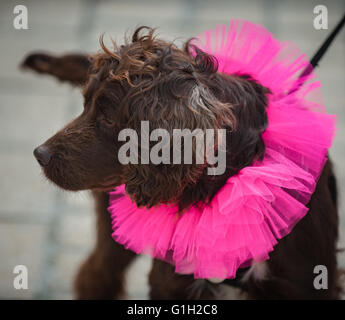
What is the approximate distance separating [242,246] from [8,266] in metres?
1.55

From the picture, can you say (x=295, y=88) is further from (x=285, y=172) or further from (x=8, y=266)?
(x=8, y=266)

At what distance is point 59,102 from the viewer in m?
3.49

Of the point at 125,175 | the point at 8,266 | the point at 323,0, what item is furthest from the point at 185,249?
the point at 323,0

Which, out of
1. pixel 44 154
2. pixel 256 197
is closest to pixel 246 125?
pixel 256 197

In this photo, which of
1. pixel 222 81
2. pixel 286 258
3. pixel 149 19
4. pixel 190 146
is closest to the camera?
pixel 190 146

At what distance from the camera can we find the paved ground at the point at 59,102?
2584 millimetres

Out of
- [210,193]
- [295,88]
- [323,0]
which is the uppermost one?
[323,0]

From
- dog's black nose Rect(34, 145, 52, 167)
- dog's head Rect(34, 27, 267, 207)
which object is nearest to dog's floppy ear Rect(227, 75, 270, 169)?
dog's head Rect(34, 27, 267, 207)

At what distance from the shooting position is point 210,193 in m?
1.48

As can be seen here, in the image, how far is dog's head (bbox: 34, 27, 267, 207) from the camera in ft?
4.42

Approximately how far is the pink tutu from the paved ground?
18.3 inches
